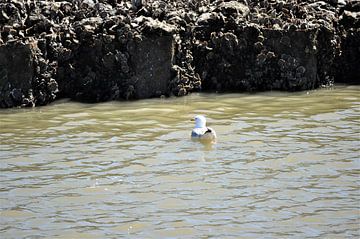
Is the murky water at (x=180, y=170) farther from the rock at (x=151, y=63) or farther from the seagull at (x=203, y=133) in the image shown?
the rock at (x=151, y=63)

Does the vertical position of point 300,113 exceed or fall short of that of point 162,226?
it exceeds it

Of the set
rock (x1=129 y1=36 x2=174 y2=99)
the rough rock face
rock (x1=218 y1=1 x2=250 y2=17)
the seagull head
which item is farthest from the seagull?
rock (x1=218 y1=1 x2=250 y2=17)

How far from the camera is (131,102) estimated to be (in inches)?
451

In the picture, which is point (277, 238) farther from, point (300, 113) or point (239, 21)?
point (239, 21)

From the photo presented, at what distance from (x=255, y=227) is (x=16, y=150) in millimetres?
3593

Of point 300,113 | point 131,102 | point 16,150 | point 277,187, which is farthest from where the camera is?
point 131,102

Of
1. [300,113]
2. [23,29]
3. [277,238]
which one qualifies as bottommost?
[277,238]

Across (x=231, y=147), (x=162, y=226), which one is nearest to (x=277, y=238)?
(x=162, y=226)

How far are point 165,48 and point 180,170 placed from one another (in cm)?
388

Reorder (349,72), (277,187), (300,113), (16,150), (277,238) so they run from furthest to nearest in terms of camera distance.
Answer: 1. (349,72)
2. (300,113)
3. (16,150)
4. (277,187)
5. (277,238)

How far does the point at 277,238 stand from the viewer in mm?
6262

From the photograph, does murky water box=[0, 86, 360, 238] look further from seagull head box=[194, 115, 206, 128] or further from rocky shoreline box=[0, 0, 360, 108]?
rocky shoreline box=[0, 0, 360, 108]

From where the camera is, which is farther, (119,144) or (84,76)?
(84,76)

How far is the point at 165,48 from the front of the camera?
38.1ft
